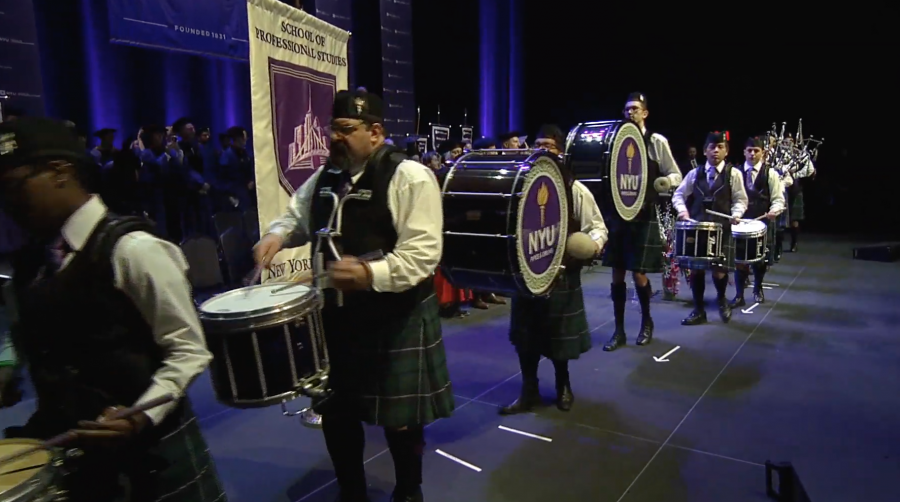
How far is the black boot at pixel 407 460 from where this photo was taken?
86.7 inches

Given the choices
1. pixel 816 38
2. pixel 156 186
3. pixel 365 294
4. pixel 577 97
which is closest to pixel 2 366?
pixel 365 294

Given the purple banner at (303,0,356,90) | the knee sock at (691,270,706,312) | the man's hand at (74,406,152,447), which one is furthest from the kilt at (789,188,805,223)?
the man's hand at (74,406,152,447)

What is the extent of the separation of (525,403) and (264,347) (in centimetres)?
198

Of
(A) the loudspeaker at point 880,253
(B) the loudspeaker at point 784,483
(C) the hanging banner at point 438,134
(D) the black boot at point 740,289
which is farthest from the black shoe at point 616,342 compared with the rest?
(A) the loudspeaker at point 880,253

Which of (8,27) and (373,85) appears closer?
(8,27)

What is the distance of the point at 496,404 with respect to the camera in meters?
3.53

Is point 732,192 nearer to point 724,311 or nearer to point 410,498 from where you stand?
point 724,311

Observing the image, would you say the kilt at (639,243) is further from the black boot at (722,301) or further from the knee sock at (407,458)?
the knee sock at (407,458)

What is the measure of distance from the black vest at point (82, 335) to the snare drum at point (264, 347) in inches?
14.7

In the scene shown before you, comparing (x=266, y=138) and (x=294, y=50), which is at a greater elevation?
(x=294, y=50)

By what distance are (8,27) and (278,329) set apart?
3.64 meters

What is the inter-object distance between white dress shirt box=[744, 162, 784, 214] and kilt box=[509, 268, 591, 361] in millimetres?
3382

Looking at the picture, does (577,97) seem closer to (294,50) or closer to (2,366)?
(294,50)

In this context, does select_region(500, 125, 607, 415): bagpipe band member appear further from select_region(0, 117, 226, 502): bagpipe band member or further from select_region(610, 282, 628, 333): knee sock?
select_region(0, 117, 226, 502): bagpipe band member
